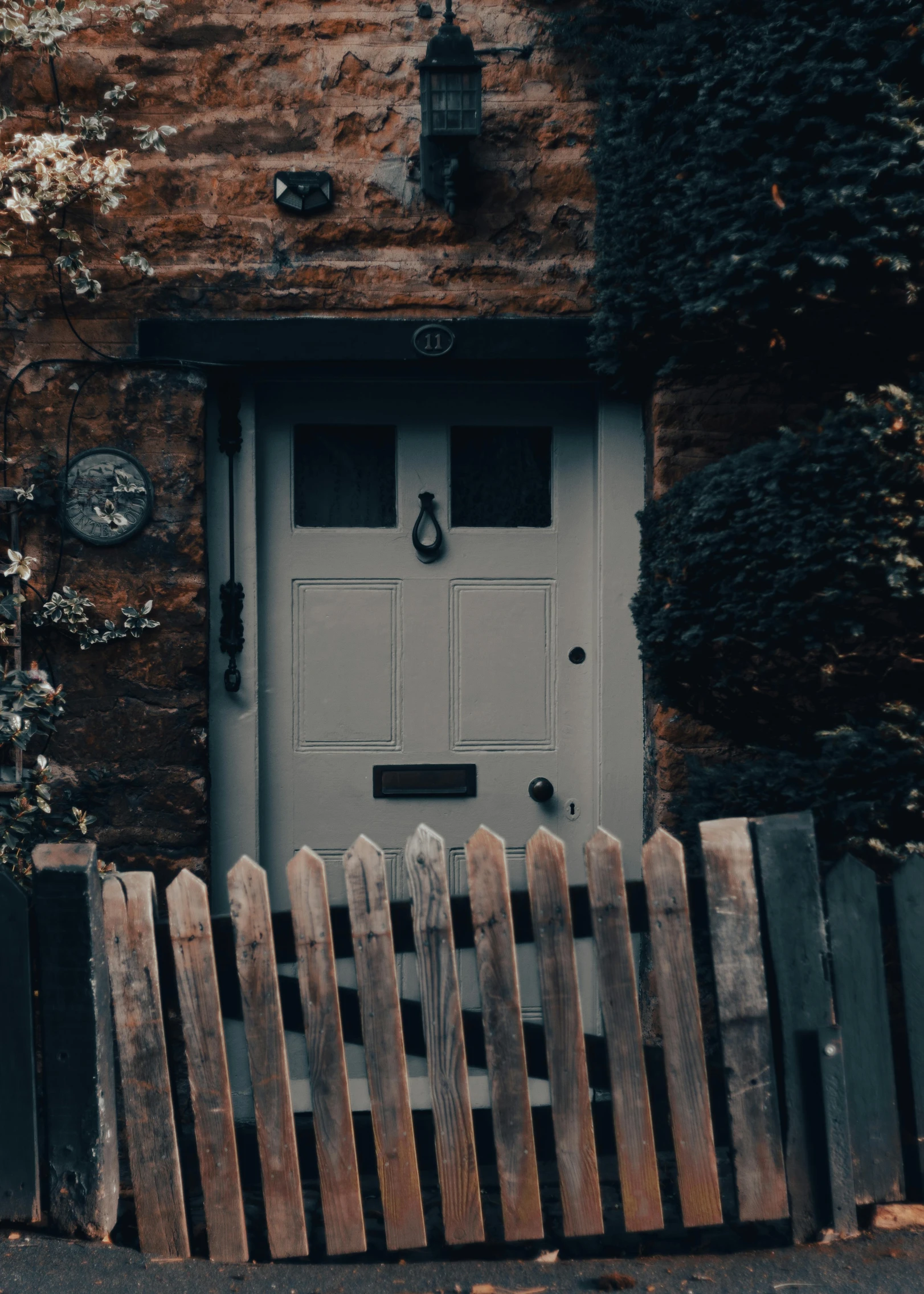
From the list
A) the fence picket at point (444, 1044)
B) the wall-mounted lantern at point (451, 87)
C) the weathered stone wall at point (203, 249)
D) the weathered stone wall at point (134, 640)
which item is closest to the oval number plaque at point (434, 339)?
the weathered stone wall at point (203, 249)

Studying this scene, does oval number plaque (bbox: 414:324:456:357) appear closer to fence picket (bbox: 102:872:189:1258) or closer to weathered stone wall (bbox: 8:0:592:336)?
weathered stone wall (bbox: 8:0:592:336)

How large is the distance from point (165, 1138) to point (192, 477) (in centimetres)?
209

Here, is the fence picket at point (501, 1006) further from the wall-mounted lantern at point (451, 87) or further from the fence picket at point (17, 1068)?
the wall-mounted lantern at point (451, 87)

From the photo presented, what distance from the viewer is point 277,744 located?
3.58 metres

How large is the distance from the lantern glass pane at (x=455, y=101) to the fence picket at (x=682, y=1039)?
241 cm

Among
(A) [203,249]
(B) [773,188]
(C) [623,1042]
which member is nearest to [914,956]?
(C) [623,1042]

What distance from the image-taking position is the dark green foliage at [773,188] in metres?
2.30

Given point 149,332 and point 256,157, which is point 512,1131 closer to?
point 149,332

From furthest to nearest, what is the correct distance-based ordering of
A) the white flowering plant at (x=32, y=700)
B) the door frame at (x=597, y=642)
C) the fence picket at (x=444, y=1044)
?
1. the door frame at (x=597, y=642)
2. the white flowering plant at (x=32, y=700)
3. the fence picket at (x=444, y=1044)

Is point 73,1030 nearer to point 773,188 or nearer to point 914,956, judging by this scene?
point 914,956

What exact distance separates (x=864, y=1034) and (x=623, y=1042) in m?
0.58

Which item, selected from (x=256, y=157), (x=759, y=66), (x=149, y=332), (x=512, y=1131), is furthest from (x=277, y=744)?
(x=759, y=66)

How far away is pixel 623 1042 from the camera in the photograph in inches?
87.6

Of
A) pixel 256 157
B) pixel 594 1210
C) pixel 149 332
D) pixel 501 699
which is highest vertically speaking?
pixel 256 157
